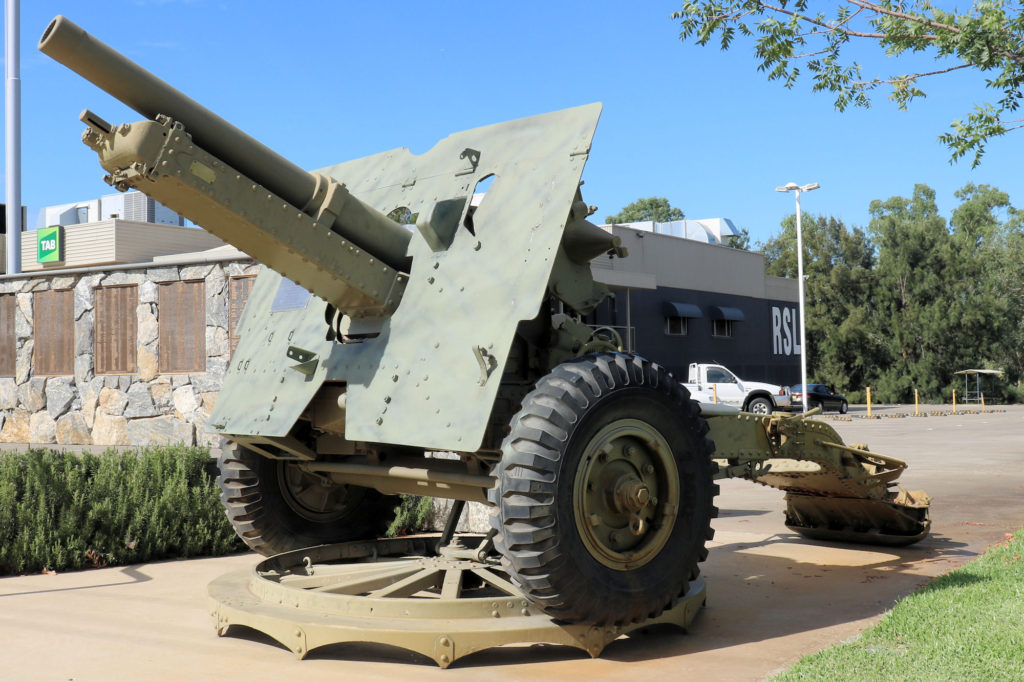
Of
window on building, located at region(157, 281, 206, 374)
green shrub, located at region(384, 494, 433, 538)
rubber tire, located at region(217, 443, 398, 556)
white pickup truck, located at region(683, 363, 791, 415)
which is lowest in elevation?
green shrub, located at region(384, 494, 433, 538)

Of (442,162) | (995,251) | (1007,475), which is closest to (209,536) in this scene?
(442,162)

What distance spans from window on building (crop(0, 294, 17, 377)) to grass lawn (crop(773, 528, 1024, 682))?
12.3 meters

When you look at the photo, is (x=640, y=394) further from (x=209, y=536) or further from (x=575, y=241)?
(x=209, y=536)

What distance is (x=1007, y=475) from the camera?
42.3ft

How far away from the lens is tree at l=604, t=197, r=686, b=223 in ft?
286

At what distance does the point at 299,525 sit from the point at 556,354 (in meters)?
2.15

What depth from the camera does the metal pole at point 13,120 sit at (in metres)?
17.5

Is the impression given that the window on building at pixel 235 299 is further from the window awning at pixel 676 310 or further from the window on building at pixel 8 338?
the window awning at pixel 676 310

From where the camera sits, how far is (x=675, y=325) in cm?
3516

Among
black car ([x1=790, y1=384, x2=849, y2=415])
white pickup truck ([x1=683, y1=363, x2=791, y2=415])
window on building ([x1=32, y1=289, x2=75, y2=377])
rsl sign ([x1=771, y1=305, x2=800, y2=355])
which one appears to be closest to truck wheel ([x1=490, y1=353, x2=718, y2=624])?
window on building ([x1=32, y1=289, x2=75, y2=377])

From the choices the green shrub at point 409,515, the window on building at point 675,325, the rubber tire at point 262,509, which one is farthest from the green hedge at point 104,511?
the window on building at point 675,325

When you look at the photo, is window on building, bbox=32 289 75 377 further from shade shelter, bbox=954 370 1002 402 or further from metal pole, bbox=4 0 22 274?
shade shelter, bbox=954 370 1002 402

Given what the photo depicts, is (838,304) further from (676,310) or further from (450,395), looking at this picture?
(450,395)

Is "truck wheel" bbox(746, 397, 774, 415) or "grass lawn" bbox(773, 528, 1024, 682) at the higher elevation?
"truck wheel" bbox(746, 397, 774, 415)
